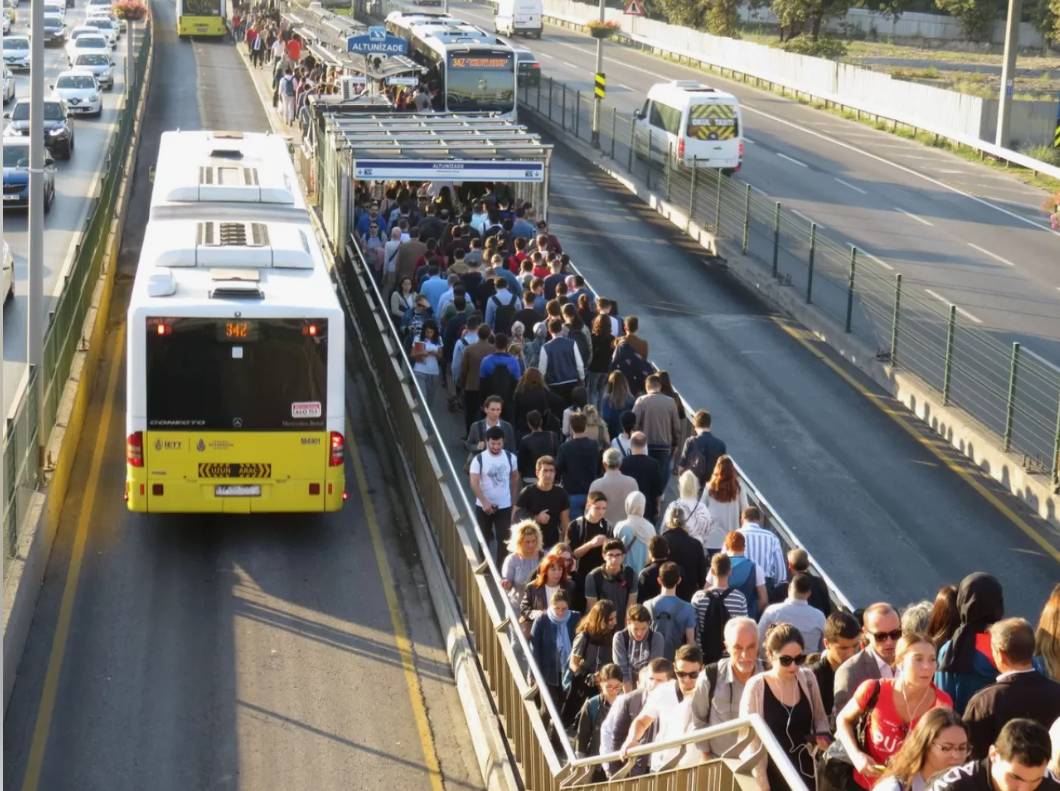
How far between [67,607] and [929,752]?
1014 centimetres

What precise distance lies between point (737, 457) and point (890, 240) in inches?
568

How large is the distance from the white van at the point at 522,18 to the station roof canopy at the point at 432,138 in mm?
50874

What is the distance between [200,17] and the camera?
7475 centimetres

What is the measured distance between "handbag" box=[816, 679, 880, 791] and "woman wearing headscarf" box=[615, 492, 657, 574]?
457cm

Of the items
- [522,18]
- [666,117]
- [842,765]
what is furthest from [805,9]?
[842,765]

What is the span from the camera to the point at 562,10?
3696 inches

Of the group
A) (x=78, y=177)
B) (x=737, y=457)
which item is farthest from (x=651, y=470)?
(x=78, y=177)

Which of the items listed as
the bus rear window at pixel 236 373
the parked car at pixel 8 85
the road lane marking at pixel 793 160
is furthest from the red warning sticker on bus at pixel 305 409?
the parked car at pixel 8 85

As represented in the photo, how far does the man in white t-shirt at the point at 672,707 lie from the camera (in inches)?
365

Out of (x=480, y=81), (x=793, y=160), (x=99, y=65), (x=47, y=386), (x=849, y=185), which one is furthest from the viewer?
(x=99, y=65)

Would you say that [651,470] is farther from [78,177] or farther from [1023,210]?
[78,177]

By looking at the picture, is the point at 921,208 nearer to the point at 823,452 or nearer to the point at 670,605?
the point at 823,452

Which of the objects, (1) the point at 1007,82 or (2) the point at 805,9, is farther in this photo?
(2) the point at 805,9

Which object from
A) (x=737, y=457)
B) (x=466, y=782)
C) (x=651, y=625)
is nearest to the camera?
(x=651, y=625)
